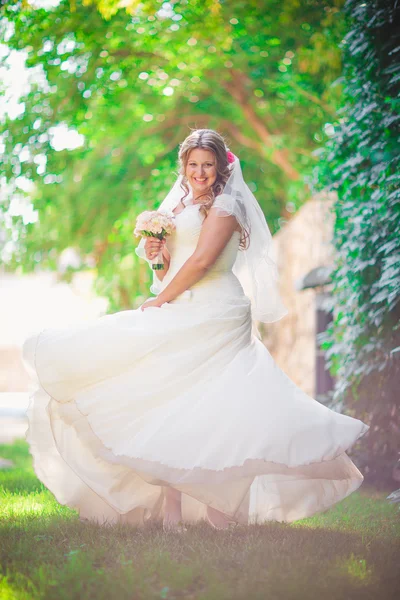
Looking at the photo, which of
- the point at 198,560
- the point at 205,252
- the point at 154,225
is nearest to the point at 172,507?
the point at 198,560

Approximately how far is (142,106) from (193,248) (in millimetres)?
9925

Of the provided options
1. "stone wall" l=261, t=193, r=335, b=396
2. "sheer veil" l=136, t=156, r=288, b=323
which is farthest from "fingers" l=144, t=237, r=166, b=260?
"stone wall" l=261, t=193, r=335, b=396

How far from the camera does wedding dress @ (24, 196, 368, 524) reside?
3654 mm

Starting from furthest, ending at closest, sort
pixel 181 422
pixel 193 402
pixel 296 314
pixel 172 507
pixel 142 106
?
pixel 142 106 → pixel 296 314 → pixel 172 507 → pixel 193 402 → pixel 181 422

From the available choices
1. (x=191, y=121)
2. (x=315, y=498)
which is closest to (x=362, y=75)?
(x=315, y=498)

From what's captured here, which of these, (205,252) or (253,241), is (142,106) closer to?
(253,241)

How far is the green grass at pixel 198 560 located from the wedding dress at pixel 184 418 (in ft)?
0.74

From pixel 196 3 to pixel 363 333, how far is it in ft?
17.8

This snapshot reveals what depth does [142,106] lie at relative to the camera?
45.0 feet

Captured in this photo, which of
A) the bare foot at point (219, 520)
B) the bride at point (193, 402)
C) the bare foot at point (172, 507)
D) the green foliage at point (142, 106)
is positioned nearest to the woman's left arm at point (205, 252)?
the bride at point (193, 402)

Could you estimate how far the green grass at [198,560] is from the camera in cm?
300

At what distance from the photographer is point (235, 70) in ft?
41.6

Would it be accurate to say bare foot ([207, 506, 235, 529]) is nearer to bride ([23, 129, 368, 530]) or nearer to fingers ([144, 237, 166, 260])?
bride ([23, 129, 368, 530])

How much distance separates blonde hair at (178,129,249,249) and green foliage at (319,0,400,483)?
1.26m
